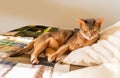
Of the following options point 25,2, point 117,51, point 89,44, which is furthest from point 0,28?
point 117,51

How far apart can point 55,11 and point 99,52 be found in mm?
1163

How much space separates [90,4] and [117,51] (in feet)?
3.87

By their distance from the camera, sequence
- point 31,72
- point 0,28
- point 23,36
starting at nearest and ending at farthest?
point 31,72
point 23,36
point 0,28

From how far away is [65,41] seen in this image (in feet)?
4.02

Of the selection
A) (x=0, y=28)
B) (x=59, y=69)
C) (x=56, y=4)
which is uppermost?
(x=56, y=4)

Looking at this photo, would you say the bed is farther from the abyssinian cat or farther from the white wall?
the white wall

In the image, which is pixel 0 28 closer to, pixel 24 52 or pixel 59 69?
pixel 24 52

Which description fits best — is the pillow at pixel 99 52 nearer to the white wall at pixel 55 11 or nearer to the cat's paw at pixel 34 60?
the cat's paw at pixel 34 60

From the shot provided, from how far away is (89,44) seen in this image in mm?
1127

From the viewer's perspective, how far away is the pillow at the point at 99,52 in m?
0.95

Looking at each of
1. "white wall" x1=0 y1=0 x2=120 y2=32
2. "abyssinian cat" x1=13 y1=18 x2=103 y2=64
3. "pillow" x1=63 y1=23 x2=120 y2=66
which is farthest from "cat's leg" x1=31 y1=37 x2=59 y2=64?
"white wall" x1=0 y1=0 x2=120 y2=32

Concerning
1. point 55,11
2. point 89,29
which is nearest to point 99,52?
point 89,29

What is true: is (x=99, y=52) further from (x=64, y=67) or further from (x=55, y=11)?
(x=55, y=11)

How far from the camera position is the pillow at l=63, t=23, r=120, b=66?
95 centimetres
